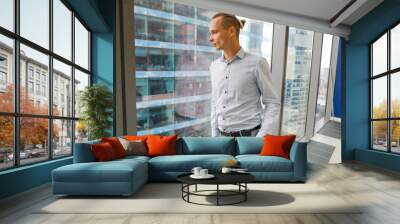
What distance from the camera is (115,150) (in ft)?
19.0

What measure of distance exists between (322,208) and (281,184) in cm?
159

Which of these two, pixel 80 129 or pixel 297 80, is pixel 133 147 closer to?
pixel 80 129

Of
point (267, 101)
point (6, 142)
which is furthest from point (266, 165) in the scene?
point (6, 142)

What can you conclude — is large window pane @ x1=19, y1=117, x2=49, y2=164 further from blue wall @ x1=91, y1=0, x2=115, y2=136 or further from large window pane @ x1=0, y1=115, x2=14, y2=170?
blue wall @ x1=91, y1=0, x2=115, y2=136

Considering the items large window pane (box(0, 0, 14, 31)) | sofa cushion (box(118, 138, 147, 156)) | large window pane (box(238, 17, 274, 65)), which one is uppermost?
large window pane (box(238, 17, 274, 65))

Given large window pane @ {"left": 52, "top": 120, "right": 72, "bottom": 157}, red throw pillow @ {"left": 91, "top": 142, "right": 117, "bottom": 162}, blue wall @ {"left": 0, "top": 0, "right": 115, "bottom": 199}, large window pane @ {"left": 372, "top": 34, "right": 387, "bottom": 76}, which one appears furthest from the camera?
large window pane @ {"left": 372, "top": 34, "right": 387, "bottom": 76}

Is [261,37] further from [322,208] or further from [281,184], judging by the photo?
[322,208]

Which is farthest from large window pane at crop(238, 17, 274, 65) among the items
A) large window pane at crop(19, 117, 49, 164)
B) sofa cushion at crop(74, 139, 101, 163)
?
sofa cushion at crop(74, 139, 101, 163)

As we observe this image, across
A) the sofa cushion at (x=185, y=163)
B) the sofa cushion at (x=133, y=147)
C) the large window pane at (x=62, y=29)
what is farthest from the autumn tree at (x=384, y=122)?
the large window pane at (x=62, y=29)

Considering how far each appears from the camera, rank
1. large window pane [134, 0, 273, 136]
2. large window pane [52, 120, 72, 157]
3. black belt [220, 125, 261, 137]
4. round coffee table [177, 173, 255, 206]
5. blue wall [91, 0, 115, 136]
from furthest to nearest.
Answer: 1. large window pane [134, 0, 273, 136]
2. blue wall [91, 0, 115, 136]
3. large window pane [52, 120, 72, 157]
4. black belt [220, 125, 261, 137]
5. round coffee table [177, 173, 255, 206]

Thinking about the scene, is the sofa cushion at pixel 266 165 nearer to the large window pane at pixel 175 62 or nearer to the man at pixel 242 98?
the man at pixel 242 98

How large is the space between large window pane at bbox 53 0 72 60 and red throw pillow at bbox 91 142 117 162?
76.1 inches

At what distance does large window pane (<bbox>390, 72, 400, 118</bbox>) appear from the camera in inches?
321

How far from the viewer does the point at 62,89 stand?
675 centimetres
